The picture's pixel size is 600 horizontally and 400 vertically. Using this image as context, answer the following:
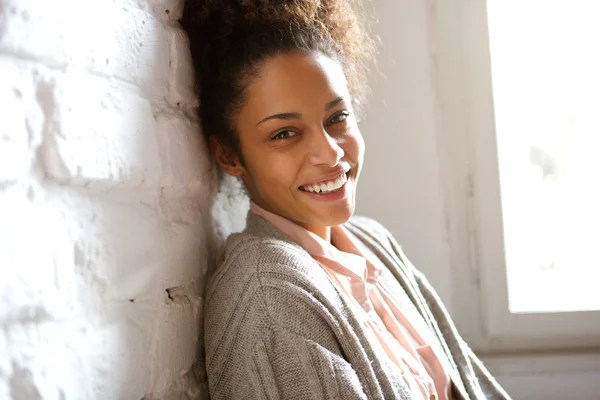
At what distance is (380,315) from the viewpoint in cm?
112

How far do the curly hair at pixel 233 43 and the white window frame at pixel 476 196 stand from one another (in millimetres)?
677

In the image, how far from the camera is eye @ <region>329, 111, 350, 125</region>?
1.07 m

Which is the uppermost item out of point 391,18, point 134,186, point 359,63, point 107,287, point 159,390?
point 391,18

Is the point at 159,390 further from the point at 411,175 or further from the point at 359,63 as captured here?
the point at 411,175

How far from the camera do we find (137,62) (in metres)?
0.80

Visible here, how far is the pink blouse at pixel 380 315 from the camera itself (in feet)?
3.38

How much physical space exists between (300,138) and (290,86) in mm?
86

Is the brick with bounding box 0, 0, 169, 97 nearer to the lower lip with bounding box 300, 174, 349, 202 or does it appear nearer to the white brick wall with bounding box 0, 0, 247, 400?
the white brick wall with bounding box 0, 0, 247, 400

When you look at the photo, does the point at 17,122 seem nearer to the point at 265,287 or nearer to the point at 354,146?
the point at 265,287

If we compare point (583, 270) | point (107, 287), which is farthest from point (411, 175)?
point (107, 287)

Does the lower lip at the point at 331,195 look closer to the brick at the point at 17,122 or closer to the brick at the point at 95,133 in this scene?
the brick at the point at 95,133

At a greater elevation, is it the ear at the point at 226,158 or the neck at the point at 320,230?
the ear at the point at 226,158

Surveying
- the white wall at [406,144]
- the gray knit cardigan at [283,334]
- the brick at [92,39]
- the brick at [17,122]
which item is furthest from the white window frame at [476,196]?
the brick at [17,122]

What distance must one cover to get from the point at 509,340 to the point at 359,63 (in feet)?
2.85
